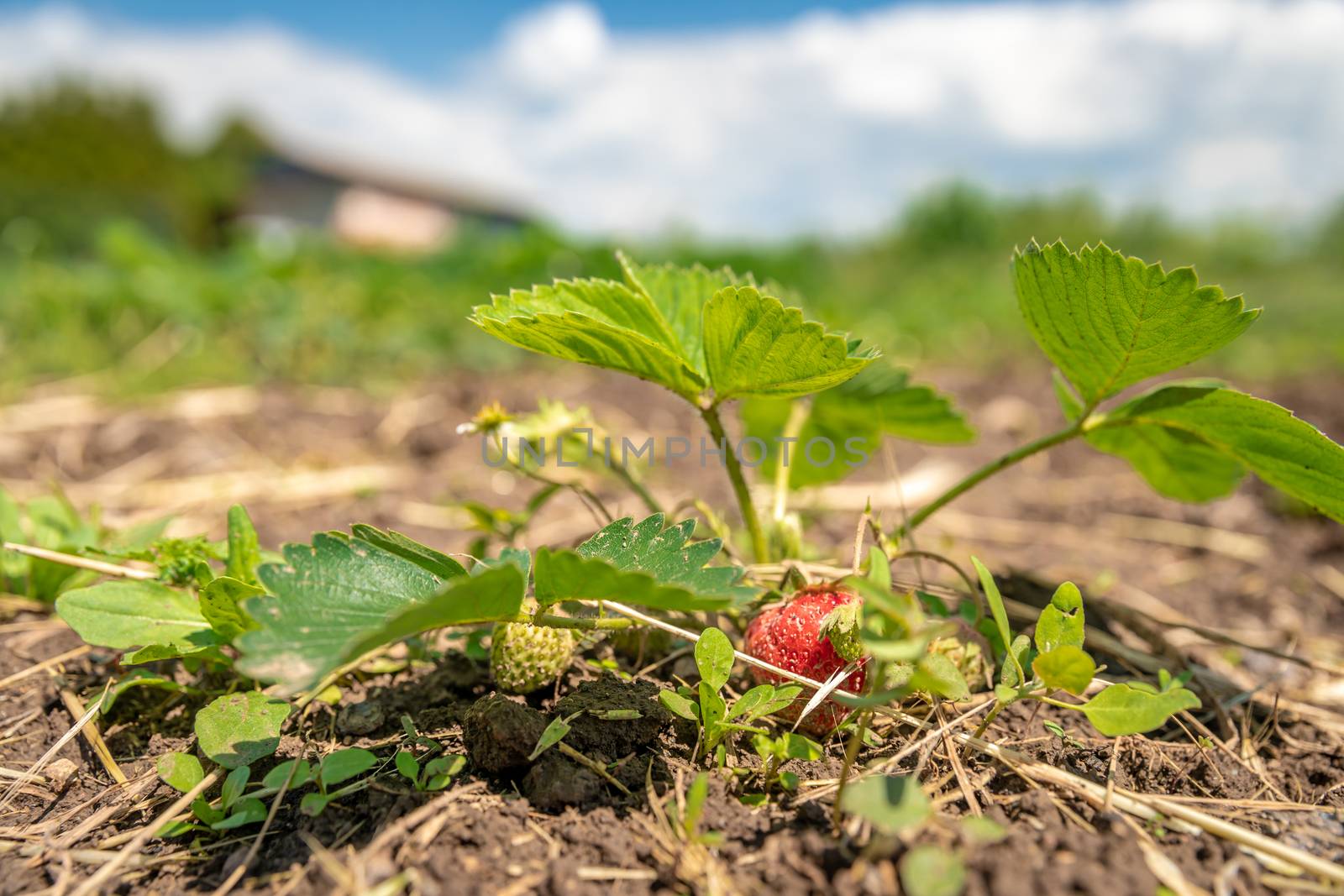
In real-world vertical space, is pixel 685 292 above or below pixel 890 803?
above

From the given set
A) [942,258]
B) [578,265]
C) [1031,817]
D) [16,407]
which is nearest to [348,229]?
[942,258]

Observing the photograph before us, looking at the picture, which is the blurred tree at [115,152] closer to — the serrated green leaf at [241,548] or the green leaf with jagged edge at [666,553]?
the serrated green leaf at [241,548]

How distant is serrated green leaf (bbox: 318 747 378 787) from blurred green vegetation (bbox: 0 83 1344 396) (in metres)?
1.44

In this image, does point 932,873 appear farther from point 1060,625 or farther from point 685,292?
point 685,292

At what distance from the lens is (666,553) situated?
103cm

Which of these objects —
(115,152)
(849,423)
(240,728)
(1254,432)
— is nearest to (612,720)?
(240,728)

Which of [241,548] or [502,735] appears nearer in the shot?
[502,735]

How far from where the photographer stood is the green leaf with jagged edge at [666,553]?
0.97 meters

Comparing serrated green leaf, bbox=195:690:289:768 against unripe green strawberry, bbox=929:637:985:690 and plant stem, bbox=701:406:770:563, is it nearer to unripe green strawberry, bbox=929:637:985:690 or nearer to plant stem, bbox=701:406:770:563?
plant stem, bbox=701:406:770:563

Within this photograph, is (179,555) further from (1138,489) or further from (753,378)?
(1138,489)

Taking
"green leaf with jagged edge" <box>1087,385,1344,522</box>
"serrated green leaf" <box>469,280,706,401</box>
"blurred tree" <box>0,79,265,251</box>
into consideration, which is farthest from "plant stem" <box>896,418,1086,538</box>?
"blurred tree" <box>0,79,265,251</box>

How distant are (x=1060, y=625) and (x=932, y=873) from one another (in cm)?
40

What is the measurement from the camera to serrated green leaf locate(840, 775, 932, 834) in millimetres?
819

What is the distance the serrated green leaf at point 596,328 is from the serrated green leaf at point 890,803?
0.59m
